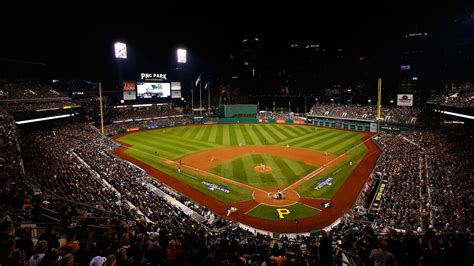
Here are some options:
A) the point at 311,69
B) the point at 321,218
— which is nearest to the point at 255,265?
the point at 321,218

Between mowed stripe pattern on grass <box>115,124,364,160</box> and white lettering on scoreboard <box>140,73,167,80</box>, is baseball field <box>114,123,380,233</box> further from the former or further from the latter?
white lettering on scoreboard <box>140,73,167,80</box>

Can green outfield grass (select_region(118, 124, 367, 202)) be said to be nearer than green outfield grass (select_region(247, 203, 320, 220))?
No

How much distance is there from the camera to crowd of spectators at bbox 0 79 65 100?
4098 cm

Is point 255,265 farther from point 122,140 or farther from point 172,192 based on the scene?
point 122,140

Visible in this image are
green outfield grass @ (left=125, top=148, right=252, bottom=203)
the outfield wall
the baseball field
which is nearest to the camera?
the baseball field

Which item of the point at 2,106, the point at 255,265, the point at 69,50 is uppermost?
the point at 69,50

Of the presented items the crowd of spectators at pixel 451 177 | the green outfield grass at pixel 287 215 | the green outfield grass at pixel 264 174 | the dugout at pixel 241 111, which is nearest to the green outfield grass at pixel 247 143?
the green outfield grass at pixel 264 174

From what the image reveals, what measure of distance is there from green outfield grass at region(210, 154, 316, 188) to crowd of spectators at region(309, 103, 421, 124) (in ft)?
103

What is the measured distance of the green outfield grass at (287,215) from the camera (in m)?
22.0

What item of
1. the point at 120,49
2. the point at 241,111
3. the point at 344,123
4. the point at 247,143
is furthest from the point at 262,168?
the point at 120,49

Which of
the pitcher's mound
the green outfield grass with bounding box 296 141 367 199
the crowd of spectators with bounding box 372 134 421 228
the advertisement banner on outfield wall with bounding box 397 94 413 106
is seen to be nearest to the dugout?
the advertisement banner on outfield wall with bounding box 397 94 413 106

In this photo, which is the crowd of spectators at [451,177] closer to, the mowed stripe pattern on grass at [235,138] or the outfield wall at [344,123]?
the mowed stripe pattern on grass at [235,138]

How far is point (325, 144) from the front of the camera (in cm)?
4672

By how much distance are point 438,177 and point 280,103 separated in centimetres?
7829
